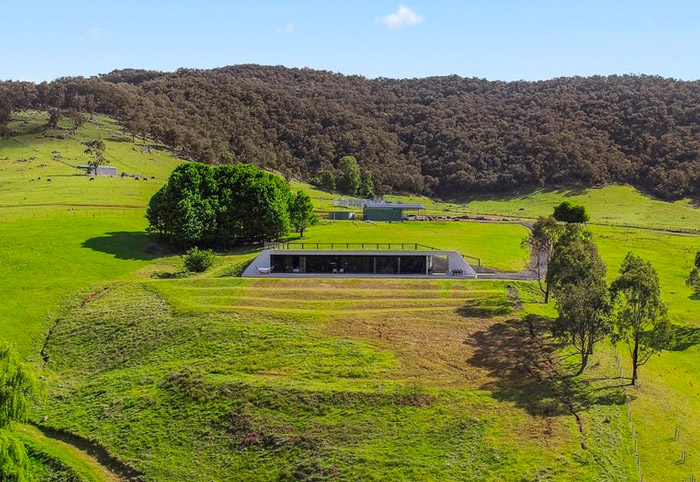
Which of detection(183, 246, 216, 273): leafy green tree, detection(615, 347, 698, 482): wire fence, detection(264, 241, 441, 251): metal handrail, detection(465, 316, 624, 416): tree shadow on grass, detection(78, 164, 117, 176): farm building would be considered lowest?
detection(615, 347, 698, 482): wire fence

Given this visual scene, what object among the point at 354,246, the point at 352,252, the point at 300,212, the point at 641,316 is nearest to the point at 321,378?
the point at 641,316

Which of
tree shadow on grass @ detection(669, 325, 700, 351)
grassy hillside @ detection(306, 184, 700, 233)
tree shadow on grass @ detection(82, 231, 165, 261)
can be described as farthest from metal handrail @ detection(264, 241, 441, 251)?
grassy hillside @ detection(306, 184, 700, 233)

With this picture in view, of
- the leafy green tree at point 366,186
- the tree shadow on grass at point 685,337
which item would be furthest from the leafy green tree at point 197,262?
the leafy green tree at point 366,186

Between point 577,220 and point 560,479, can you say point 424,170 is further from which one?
point 560,479

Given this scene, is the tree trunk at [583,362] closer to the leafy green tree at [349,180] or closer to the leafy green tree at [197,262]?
the leafy green tree at [197,262]

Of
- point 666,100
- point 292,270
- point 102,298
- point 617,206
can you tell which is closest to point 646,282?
point 292,270

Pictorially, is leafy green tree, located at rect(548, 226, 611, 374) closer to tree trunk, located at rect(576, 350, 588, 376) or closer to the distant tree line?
tree trunk, located at rect(576, 350, 588, 376)
